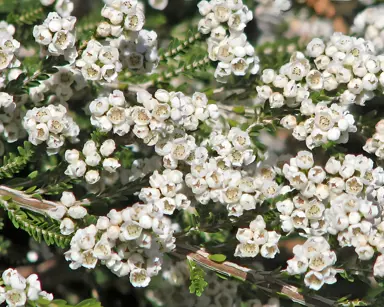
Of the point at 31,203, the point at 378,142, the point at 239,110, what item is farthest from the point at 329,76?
the point at 31,203

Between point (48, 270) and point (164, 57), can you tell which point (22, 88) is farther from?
point (48, 270)

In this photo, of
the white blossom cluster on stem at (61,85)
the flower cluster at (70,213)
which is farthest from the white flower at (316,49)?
the flower cluster at (70,213)

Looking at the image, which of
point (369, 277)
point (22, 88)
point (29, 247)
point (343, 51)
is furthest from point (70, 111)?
point (369, 277)

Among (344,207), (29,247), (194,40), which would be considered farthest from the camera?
(29,247)

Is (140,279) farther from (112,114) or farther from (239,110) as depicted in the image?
(239,110)

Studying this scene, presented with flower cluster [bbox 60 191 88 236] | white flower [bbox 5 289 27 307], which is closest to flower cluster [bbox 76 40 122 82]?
flower cluster [bbox 60 191 88 236]

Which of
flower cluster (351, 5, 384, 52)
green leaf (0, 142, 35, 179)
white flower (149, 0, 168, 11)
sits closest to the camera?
green leaf (0, 142, 35, 179)

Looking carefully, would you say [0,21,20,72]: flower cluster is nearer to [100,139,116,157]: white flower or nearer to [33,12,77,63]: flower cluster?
[33,12,77,63]: flower cluster

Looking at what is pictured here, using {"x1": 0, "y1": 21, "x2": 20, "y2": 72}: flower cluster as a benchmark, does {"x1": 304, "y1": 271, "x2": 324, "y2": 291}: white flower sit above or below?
below
